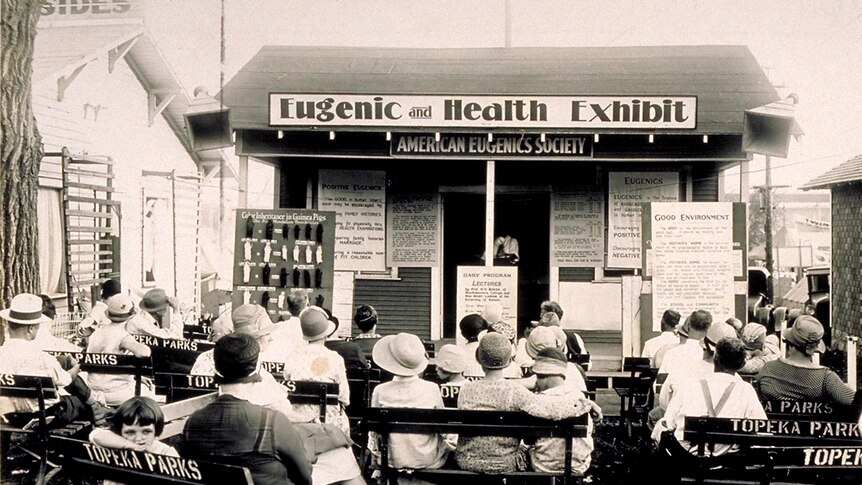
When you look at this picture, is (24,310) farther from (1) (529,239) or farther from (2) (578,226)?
(1) (529,239)

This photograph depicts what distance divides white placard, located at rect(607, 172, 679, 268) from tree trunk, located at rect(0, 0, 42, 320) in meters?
6.96

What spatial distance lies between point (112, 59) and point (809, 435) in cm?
1254

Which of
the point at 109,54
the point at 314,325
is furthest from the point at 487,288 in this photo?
the point at 109,54

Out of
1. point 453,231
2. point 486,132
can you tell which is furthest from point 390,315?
point 486,132

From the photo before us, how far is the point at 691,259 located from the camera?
846 centimetres

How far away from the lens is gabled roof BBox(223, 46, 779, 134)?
888 centimetres

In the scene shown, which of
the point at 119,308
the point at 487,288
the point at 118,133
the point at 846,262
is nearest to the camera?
the point at 119,308

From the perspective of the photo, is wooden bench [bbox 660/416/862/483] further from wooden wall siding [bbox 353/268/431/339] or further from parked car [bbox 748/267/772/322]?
parked car [bbox 748/267/772/322]

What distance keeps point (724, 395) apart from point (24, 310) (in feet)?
14.1

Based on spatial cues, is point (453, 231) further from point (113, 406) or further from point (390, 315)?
point (113, 406)

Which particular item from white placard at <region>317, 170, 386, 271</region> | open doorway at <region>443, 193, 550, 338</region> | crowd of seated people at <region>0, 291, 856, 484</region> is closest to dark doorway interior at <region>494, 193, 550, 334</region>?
open doorway at <region>443, 193, 550, 338</region>

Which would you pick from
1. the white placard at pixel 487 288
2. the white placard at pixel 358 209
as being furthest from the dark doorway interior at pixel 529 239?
the white placard at pixel 487 288

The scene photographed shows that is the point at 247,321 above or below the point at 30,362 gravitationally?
above

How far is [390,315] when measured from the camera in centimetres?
1061
